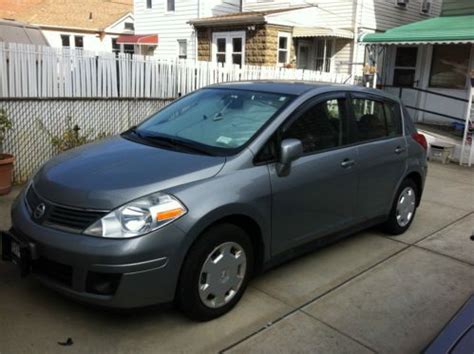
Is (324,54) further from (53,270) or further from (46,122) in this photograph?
(53,270)

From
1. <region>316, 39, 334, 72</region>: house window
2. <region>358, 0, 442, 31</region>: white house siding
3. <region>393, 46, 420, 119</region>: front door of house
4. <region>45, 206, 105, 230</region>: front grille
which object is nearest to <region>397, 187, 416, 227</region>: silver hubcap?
<region>45, 206, 105, 230</region>: front grille

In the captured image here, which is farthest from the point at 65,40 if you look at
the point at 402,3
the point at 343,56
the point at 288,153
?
the point at 288,153

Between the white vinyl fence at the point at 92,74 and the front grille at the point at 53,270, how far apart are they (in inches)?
160

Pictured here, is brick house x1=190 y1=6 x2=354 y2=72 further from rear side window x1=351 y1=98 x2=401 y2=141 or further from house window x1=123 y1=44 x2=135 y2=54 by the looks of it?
rear side window x1=351 y1=98 x2=401 y2=141

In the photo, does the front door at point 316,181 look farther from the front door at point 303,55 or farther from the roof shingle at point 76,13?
the roof shingle at point 76,13

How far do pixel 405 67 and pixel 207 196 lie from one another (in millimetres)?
12308

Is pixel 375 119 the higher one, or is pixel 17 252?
pixel 375 119

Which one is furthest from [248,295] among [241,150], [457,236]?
[457,236]

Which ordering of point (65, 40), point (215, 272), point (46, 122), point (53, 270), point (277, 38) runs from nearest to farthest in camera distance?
1. point (53, 270)
2. point (215, 272)
3. point (46, 122)
4. point (277, 38)
5. point (65, 40)

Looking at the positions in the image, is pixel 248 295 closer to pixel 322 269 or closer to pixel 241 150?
pixel 322 269

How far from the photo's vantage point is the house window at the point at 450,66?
12156 mm

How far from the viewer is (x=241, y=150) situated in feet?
11.0

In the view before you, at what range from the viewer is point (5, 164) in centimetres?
577

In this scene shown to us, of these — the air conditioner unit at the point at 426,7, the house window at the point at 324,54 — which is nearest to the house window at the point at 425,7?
the air conditioner unit at the point at 426,7
